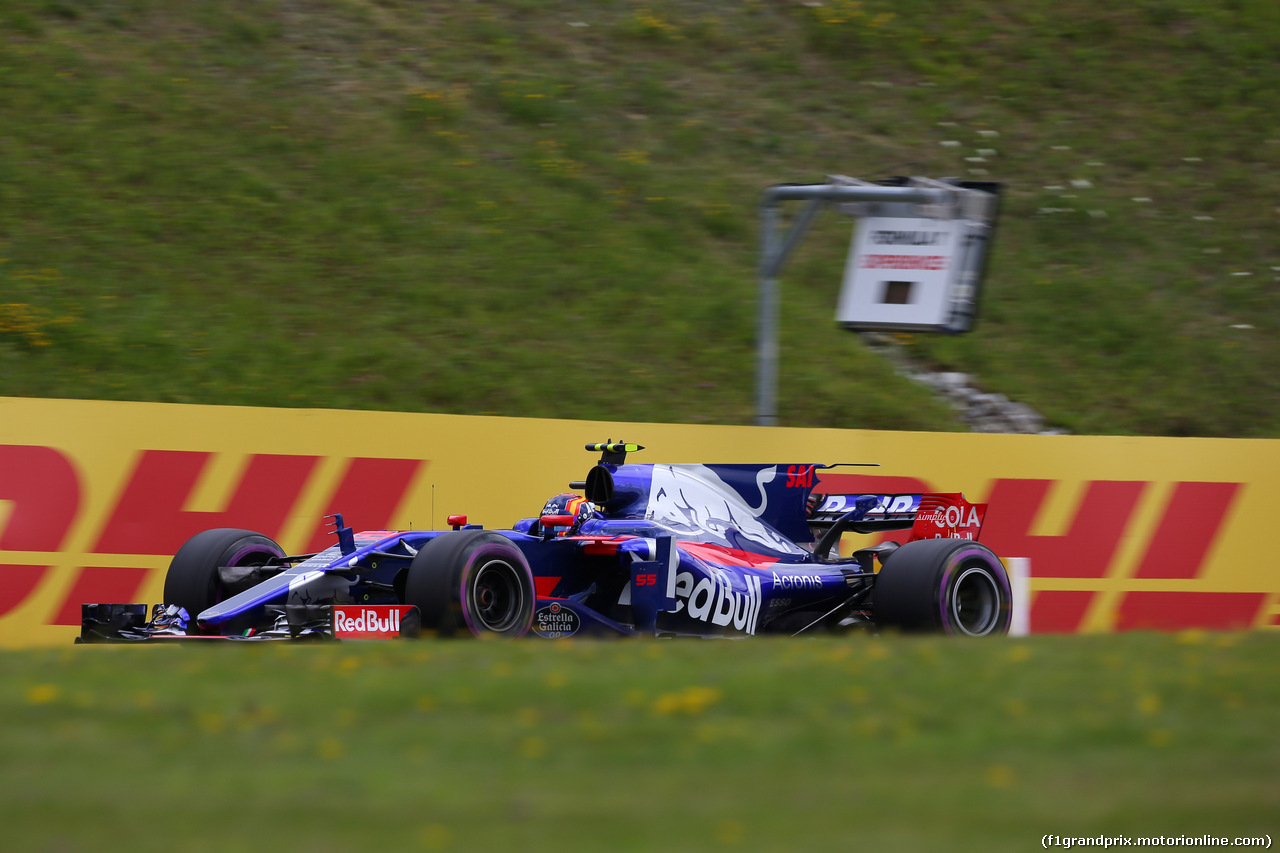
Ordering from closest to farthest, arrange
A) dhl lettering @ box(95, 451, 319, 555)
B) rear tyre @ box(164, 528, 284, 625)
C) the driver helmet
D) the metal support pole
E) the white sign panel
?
1. rear tyre @ box(164, 528, 284, 625)
2. the driver helmet
3. dhl lettering @ box(95, 451, 319, 555)
4. the metal support pole
5. the white sign panel

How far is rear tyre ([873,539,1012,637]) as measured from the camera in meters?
9.83

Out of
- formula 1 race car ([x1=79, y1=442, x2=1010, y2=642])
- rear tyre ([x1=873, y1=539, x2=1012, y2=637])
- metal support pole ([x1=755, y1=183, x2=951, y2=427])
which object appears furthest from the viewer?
metal support pole ([x1=755, y1=183, x2=951, y2=427])

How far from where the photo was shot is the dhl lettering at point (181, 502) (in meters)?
11.2

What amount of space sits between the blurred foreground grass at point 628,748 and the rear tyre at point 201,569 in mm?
2468

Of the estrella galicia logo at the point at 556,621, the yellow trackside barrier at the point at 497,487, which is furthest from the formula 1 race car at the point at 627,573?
the yellow trackside barrier at the point at 497,487

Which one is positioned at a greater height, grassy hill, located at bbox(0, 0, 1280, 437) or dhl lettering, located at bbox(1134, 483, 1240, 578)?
Answer: grassy hill, located at bbox(0, 0, 1280, 437)

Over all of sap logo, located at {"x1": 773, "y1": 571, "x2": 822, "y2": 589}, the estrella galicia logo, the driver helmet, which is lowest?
the estrella galicia logo

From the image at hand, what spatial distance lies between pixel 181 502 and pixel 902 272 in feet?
24.5

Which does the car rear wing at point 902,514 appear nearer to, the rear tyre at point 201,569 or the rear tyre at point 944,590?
the rear tyre at point 944,590

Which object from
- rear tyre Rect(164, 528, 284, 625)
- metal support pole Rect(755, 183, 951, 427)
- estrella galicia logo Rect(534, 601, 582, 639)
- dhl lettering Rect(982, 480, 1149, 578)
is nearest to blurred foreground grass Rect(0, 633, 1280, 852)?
estrella galicia logo Rect(534, 601, 582, 639)

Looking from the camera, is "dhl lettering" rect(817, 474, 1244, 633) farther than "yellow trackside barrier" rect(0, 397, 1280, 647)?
Yes

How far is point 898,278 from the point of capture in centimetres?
1455

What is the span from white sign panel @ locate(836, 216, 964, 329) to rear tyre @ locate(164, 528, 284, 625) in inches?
Result: 290

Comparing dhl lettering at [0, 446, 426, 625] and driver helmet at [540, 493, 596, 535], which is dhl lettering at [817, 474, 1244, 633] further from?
dhl lettering at [0, 446, 426, 625]
